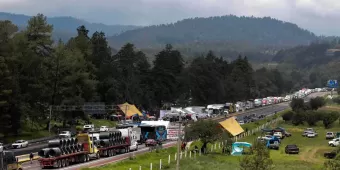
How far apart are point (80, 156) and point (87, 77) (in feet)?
159

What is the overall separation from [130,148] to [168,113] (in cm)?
5172

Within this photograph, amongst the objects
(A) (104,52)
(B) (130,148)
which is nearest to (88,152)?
(B) (130,148)

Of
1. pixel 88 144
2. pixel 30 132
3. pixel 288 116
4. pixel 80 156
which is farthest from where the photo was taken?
pixel 288 116

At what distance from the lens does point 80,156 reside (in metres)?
54.6

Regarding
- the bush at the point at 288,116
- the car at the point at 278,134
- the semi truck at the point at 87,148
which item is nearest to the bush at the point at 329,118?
the bush at the point at 288,116

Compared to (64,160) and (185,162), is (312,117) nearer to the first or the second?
(185,162)

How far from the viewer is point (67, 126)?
9825cm

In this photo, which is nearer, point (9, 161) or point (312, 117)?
point (9, 161)

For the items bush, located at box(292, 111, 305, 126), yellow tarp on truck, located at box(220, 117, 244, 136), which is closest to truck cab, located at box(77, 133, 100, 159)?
yellow tarp on truck, located at box(220, 117, 244, 136)

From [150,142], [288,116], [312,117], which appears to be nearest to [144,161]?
[150,142]

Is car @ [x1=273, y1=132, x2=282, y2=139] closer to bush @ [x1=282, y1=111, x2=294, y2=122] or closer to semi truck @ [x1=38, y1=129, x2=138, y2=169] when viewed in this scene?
semi truck @ [x1=38, y1=129, x2=138, y2=169]

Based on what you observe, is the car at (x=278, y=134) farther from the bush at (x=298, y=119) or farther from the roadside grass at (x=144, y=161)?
the roadside grass at (x=144, y=161)

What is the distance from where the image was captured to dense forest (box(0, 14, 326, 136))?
78875mm

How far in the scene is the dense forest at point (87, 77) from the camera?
78.9 meters
